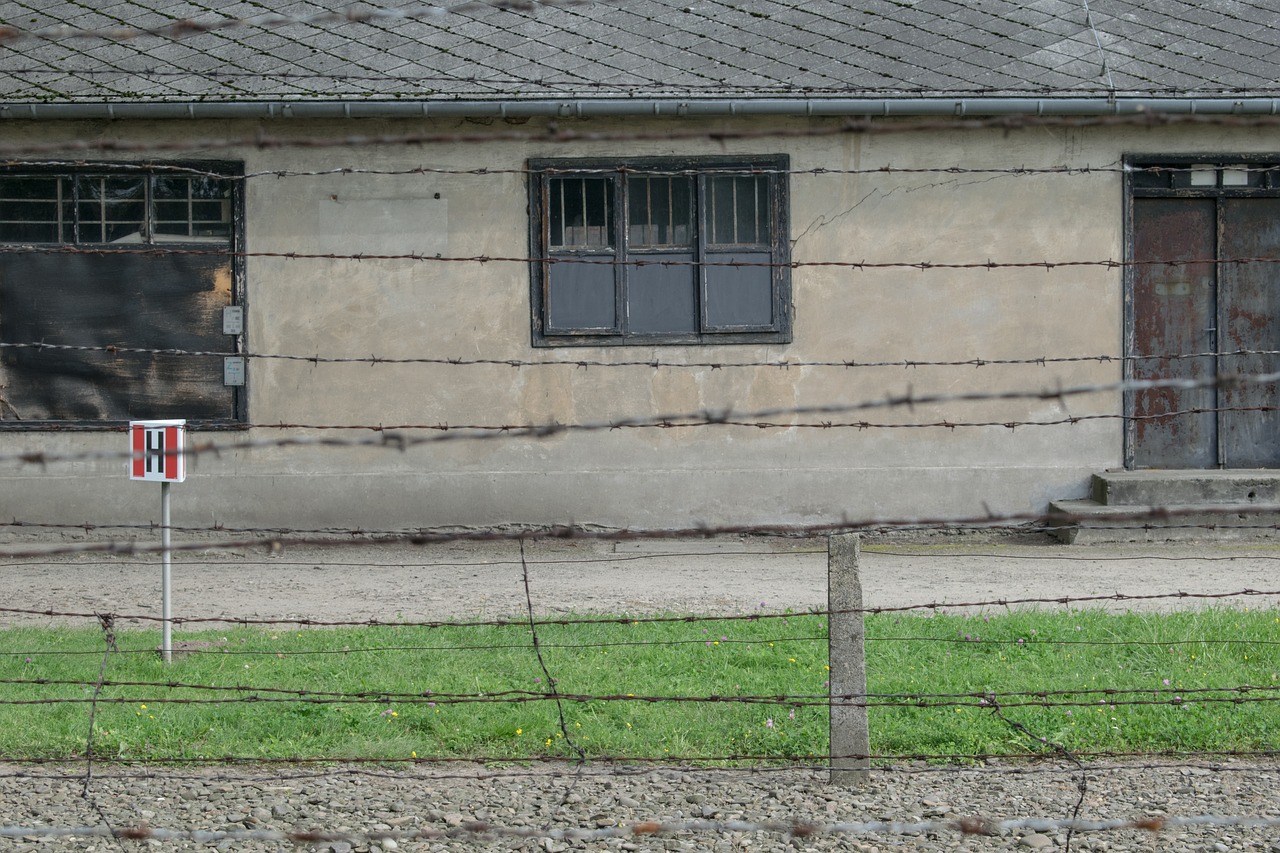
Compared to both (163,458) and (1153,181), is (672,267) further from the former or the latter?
(163,458)

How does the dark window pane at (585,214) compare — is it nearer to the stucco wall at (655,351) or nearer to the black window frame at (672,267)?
the black window frame at (672,267)

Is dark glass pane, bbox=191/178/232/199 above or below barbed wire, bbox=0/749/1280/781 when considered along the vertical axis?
above

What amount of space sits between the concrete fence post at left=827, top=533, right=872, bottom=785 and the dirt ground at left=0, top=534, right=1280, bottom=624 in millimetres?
2742

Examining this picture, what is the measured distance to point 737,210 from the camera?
10867 mm

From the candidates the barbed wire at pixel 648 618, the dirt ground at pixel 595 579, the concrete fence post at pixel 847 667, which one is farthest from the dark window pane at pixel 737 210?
the concrete fence post at pixel 847 667

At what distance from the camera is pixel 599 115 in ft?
34.3

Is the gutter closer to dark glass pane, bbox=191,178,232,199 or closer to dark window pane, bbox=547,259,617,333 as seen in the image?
dark glass pane, bbox=191,178,232,199

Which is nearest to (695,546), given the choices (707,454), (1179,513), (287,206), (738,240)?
(707,454)

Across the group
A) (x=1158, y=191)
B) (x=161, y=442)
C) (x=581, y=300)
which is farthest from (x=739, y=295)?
(x=161, y=442)

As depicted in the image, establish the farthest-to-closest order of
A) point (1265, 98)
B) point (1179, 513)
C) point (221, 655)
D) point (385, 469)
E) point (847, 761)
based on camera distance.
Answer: point (385, 469) → point (1265, 98) → point (221, 655) → point (847, 761) → point (1179, 513)

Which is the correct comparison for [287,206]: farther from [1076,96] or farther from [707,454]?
[1076,96]

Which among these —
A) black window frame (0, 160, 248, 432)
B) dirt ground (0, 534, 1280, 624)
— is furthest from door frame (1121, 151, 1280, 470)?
black window frame (0, 160, 248, 432)

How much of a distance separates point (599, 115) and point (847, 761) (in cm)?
660

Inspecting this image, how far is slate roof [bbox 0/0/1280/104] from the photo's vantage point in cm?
1034
